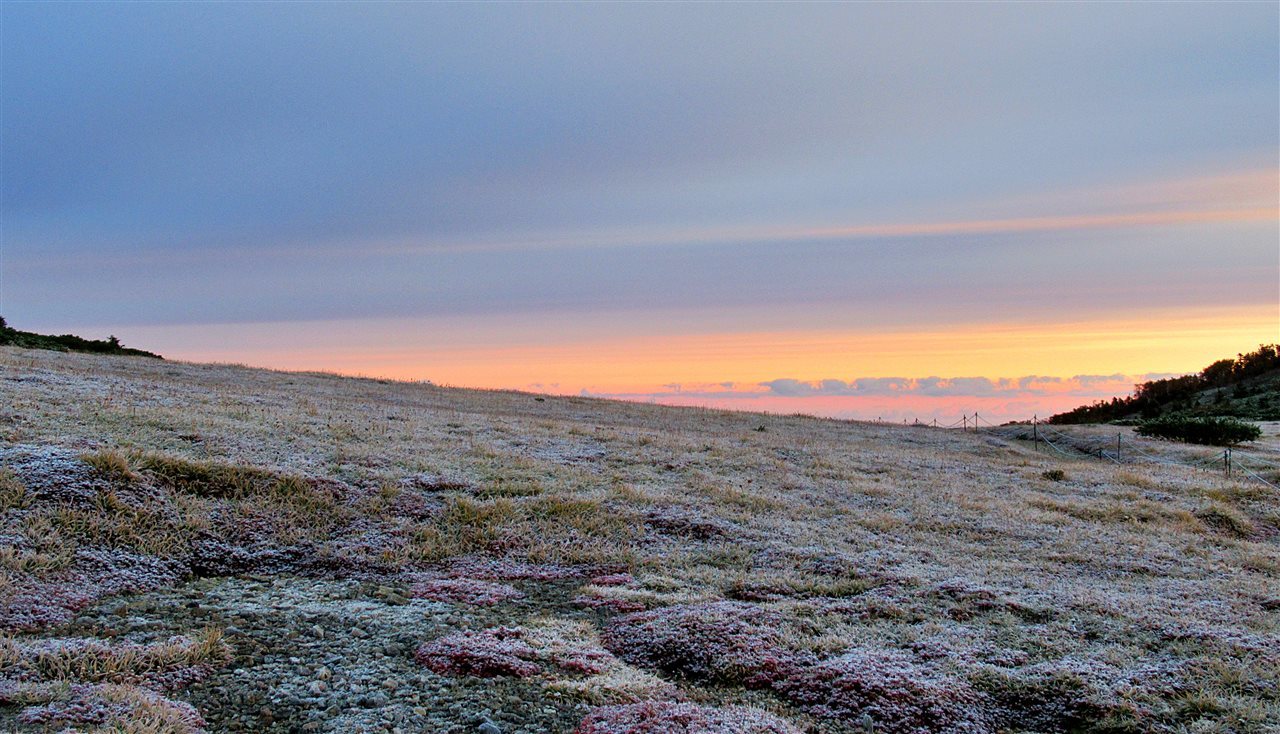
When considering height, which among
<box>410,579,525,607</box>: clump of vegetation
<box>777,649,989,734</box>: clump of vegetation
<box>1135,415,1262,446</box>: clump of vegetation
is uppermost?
<box>1135,415,1262,446</box>: clump of vegetation

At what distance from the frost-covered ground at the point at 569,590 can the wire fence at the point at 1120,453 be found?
6167mm

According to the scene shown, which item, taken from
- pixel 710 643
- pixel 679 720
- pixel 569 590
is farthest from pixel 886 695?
pixel 569 590

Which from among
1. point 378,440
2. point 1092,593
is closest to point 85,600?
point 378,440

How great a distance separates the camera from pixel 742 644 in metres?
10.2

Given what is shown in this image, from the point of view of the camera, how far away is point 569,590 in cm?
1285

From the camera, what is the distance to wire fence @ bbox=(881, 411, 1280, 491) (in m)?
28.5

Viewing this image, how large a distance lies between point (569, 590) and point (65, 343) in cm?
5232

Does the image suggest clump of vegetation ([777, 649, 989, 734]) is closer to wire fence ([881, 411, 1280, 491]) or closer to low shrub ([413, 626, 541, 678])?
low shrub ([413, 626, 541, 678])

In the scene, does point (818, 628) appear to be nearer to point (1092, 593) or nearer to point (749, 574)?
point (749, 574)

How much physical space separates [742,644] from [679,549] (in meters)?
5.07

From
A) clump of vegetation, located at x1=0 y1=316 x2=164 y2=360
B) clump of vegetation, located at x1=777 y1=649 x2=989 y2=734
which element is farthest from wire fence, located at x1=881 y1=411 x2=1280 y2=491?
clump of vegetation, located at x1=0 y1=316 x2=164 y2=360

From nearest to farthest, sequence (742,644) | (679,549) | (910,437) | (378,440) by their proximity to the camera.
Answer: (742,644) → (679,549) → (378,440) → (910,437)

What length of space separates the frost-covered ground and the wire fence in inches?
243

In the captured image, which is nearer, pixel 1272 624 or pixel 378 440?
pixel 1272 624
